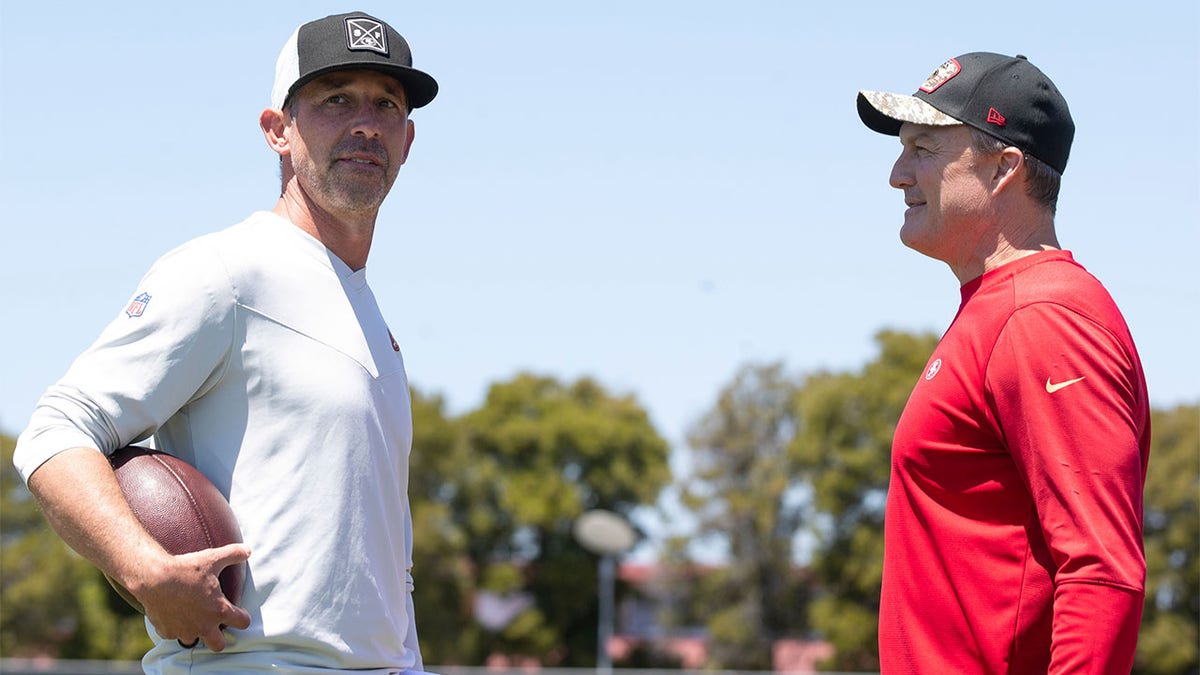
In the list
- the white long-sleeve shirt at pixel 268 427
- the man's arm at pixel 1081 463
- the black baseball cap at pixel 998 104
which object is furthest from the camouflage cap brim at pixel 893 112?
the white long-sleeve shirt at pixel 268 427

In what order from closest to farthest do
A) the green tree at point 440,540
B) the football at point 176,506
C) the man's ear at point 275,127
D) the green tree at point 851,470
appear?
the football at point 176,506 < the man's ear at point 275,127 < the green tree at point 851,470 < the green tree at point 440,540

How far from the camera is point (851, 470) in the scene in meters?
49.1

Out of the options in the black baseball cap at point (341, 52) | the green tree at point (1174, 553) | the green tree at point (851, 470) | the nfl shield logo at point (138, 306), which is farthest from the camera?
the green tree at point (851, 470)

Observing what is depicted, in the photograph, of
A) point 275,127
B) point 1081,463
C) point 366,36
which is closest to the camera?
point 1081,463

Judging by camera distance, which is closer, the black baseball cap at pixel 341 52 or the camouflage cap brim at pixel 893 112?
the camouflage cap brim at pixel 893 112

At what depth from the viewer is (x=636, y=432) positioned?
188 feet

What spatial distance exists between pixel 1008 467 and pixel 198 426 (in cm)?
196

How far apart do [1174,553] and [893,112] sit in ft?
153

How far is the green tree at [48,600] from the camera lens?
1970 inches

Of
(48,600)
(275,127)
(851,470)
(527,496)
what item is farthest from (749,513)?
(275,127)

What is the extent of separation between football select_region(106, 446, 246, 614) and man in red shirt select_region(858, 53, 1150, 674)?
1.59 metres

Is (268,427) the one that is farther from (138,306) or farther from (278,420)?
(138,306)

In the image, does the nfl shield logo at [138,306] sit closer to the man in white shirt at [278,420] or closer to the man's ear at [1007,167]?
the man in white shirt at [278,420]

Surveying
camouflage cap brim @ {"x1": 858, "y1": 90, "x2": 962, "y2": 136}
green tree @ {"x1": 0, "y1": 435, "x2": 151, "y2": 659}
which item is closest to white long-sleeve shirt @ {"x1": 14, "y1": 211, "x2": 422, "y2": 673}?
camouflage cap brim @ {"x1": 858, "y1": 90, "x2": 962, "y2": 136}
